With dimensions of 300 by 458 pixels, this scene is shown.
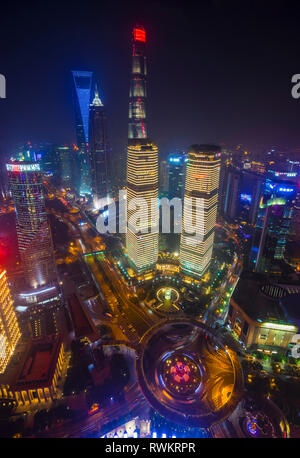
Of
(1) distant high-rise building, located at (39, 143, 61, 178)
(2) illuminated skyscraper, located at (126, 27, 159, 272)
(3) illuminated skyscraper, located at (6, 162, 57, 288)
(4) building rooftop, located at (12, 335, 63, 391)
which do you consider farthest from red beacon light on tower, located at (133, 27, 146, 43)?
(1) distant high-rise building, located at (39, 143, 61, 178)

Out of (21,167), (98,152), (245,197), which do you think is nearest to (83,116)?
(98,152)

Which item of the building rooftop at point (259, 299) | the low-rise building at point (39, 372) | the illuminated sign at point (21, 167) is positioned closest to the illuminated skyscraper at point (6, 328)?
the low-rise building at point (39, 372)

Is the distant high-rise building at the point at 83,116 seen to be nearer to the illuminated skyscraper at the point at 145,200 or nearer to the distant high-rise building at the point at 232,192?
the illuminated skyscraper at the point at 145,200

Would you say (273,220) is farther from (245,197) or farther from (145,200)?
(245,197)

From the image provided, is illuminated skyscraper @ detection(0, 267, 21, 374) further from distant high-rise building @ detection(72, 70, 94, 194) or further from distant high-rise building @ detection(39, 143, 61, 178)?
distant high-rise building @ detection(39, 143, 61, 178)

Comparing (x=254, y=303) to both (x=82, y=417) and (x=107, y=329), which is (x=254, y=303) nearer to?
(x=107, y=329)

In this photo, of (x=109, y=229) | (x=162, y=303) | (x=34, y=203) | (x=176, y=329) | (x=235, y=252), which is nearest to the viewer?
(x=176, y=329)

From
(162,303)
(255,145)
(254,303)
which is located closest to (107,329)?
(162,303)
